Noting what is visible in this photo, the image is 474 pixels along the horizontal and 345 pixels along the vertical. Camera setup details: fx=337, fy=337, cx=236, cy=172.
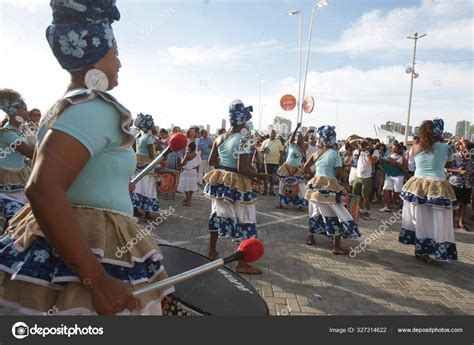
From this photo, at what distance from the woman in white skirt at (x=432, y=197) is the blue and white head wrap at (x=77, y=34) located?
5.17 m

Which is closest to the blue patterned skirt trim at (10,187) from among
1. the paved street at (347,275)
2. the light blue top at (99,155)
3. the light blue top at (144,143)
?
the paved street at (347,275)

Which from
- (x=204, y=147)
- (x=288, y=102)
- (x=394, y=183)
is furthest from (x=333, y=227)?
(x=288, y=102)

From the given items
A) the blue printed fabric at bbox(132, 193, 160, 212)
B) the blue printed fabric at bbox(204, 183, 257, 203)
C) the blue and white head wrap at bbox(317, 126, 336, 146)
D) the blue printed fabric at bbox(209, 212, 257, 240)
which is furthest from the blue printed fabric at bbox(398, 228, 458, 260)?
the blue printed fabric at bbox(132, 193, 160, 212)

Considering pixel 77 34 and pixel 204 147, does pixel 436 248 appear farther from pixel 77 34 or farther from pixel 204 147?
pixel 204 147

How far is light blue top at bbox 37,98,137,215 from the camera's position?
1.12m

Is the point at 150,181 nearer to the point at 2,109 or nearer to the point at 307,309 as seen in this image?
the point at 2,109

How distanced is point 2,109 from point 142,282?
3.91m

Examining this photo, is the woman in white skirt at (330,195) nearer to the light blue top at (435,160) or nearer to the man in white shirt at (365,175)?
the light blue top at (435,160)

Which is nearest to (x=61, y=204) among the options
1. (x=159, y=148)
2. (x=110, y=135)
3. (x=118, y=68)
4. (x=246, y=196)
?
(x=110, y=135)

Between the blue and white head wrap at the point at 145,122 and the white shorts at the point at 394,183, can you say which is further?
the white shorts at the point at 394,183

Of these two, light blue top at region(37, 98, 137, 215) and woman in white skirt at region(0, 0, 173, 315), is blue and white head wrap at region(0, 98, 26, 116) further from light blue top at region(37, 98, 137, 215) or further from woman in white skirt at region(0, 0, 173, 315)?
light blue top at region(37, 98, 137, 215)

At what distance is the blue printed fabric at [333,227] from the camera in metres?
5.52

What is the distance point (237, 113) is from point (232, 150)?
1.72 feet

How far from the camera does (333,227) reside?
5.63 meters
